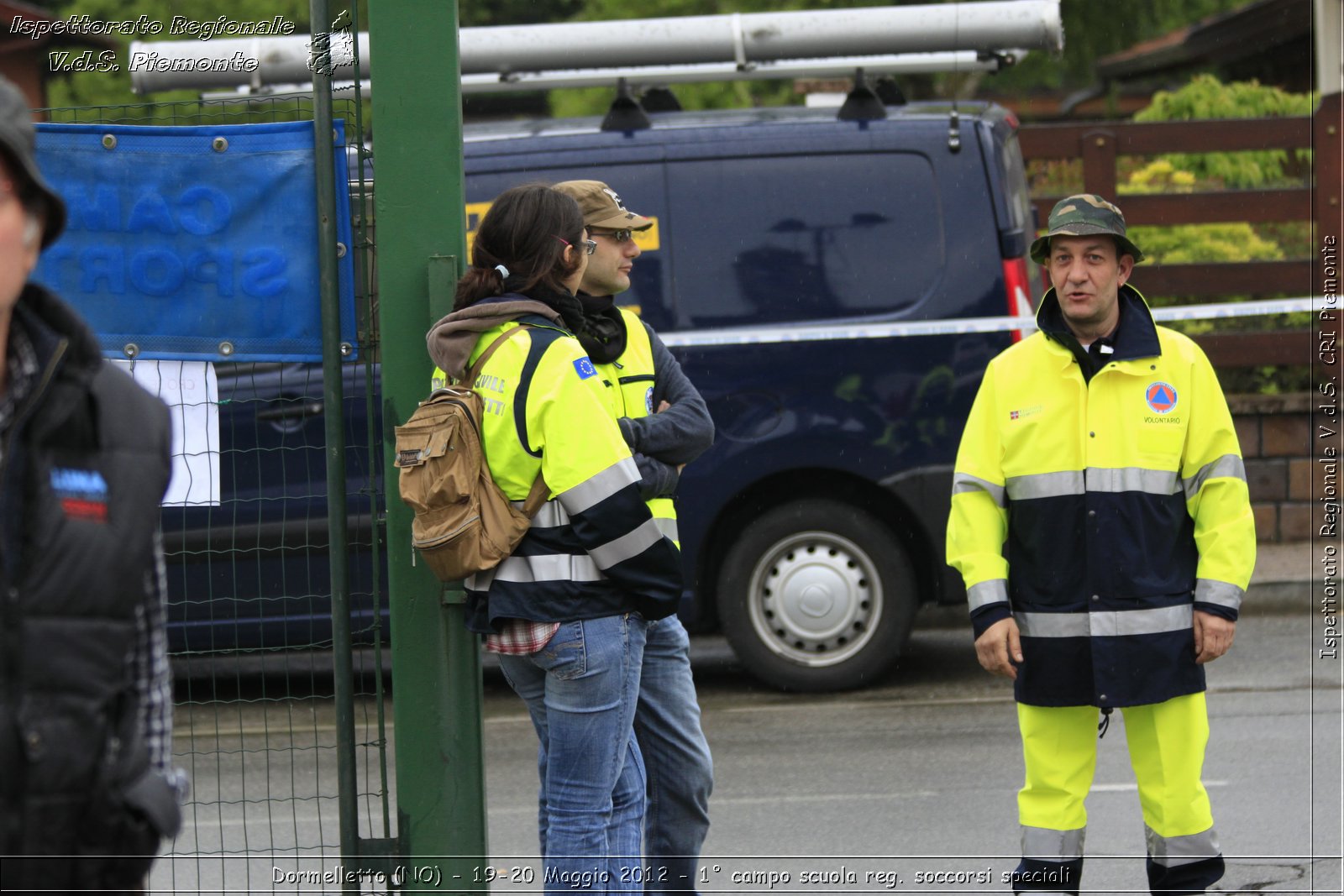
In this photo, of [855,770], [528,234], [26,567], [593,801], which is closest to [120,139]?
[528,234]

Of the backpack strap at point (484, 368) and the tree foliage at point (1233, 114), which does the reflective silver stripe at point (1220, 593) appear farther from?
the tree foliage at point (1233, 114)

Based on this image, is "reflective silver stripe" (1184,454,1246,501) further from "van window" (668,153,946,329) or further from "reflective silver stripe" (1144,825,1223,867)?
Answer: "van window" (668,153,946,329)

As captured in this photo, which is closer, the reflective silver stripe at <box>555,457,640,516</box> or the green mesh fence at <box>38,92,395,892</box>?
the reflective silver stripe at <box>555,457,640,516</box>

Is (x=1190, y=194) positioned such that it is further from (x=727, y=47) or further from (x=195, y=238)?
(x=195, y=238)

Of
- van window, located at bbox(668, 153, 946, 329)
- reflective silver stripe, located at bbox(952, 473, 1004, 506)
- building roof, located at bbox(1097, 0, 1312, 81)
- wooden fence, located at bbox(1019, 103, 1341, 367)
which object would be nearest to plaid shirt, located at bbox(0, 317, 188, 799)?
reflective silver stripe, located at bbox(952, 473, 1004, 506)

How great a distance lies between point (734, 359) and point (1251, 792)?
2.98m

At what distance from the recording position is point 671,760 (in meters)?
4.04

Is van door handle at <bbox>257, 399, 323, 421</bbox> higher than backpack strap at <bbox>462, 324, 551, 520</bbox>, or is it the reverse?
van door handle at <bbox>257, 399, 323, 421</bbox>

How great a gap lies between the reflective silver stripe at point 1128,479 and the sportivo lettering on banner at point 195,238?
192 cm

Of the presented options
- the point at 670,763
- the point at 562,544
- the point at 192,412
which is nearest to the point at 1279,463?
the point at 670,763

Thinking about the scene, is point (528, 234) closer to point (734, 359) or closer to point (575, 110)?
point (734, 359)

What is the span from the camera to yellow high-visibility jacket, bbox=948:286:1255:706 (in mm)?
3734

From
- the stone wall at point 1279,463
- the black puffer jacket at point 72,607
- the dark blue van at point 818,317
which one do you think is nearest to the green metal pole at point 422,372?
the black puffer jacket at point 72,607

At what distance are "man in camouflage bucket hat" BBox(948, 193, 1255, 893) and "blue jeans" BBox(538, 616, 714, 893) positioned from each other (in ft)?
2.57
